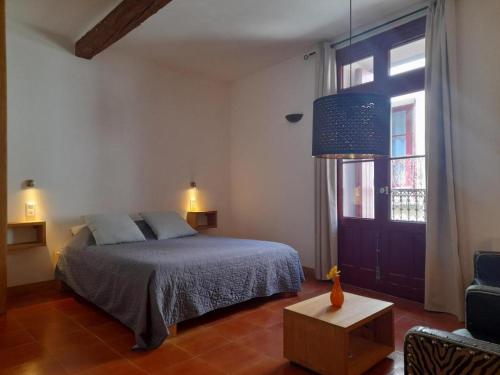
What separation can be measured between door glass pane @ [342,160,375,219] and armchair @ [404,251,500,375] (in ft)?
7.20

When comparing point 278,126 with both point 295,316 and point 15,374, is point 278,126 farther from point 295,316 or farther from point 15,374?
point 15,374

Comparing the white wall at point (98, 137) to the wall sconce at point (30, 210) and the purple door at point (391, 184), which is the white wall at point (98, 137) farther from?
the purple door at point (391, 184)

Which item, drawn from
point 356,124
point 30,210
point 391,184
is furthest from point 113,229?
point 391,184

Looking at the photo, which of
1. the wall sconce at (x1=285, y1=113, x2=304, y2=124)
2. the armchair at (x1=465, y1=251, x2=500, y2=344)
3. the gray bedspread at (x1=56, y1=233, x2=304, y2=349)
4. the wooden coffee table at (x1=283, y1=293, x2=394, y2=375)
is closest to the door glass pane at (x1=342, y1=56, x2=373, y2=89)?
the wall sconce at (x1=285, y1=113, x2=304, y2=124)

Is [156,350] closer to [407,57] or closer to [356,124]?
[356,124]

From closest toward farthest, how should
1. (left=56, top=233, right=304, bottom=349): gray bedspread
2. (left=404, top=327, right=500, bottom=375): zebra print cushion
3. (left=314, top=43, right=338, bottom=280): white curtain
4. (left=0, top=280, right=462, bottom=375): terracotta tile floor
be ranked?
1. (left=404, top=327, right=500, bottom=375): zebra print cushion
2. (left=0, top=280, right=462, bottom=375): terracotta tile floor
3. (left=56, top=233, right=304, bottom=349): gray bedspread
4. (left=314, top=43, right=338, bottom=280): white curtain

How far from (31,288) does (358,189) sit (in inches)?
147

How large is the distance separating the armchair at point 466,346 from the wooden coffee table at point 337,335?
57cm

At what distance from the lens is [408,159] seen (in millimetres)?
3543

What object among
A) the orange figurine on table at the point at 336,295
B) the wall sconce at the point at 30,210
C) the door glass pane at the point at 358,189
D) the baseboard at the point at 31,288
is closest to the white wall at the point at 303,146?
the door glass pane at the point at 358,189

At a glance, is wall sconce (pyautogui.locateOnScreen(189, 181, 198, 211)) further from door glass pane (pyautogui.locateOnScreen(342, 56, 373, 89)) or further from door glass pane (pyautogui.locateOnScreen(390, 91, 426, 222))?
door glass pane (pyautogui.locateOnScreen(390, 91, 426, 222))

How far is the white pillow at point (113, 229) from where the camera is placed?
12.0 feet

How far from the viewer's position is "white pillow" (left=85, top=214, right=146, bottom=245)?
12.0ft

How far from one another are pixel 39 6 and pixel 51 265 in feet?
8.74
